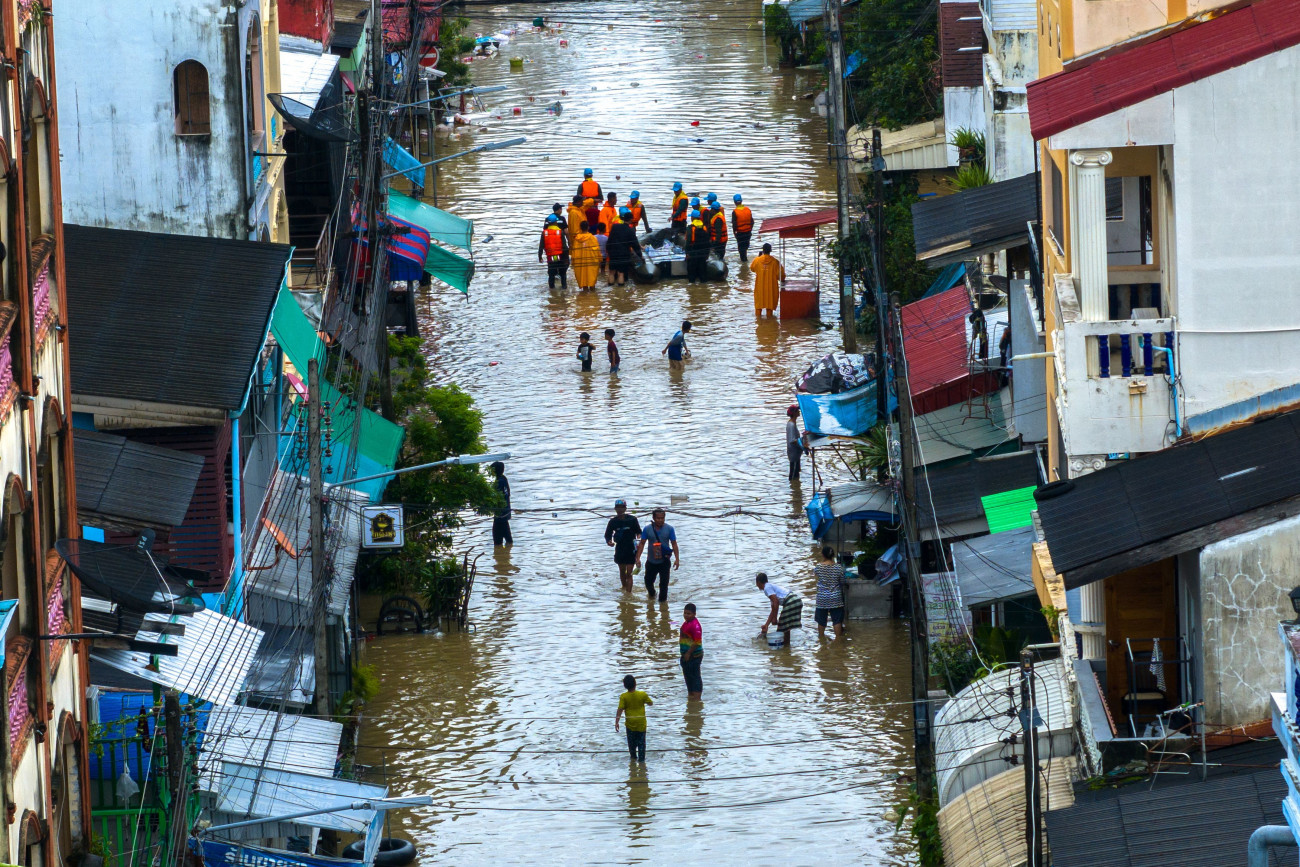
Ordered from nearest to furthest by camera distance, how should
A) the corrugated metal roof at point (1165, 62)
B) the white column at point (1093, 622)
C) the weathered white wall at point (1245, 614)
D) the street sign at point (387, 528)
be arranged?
the weathered white wall at point (1245, 614), the corrugated metal roof at point (1165, 62), the white column at point (1093, 622), the street sign at point (387, 528)

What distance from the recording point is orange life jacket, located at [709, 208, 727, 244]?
45781 millimetres

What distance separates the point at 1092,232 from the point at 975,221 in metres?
10.8

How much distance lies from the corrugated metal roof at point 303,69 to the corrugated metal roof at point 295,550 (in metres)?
9.33

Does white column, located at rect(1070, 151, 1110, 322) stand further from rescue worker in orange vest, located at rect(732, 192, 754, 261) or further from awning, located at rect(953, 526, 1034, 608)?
rescue worker in orange vest, located at rect(732, 192, 754, 261)

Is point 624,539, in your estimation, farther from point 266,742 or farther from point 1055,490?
point 1055,490

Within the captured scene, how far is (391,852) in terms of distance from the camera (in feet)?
75.9

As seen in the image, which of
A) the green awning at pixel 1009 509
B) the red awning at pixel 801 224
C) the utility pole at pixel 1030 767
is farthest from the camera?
the red awning at pixel 801 224

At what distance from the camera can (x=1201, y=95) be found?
1792 centimetres

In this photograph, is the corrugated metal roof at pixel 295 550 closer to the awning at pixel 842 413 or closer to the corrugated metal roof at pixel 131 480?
the corrugated metal roof at pixel 131 480

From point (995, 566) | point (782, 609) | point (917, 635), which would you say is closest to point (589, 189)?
point (782, 609)

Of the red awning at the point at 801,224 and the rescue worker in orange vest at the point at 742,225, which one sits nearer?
the red awning at the point at 801,224

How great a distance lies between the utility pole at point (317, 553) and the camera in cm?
2464

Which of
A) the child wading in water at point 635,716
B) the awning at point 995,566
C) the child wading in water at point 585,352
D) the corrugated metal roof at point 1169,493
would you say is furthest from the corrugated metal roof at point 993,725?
the child wading in water at point 585,352

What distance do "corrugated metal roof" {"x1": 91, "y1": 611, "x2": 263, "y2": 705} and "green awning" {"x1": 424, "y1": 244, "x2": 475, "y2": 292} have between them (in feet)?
67.1
